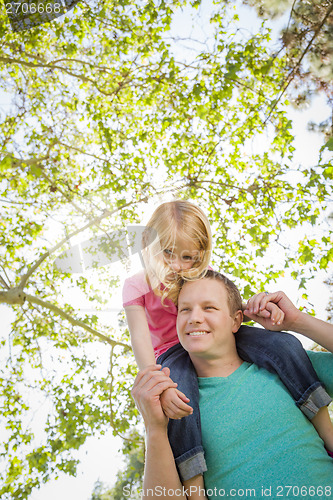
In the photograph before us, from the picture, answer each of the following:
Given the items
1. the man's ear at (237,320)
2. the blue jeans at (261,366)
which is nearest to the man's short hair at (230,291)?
the man's ear at (237,320)

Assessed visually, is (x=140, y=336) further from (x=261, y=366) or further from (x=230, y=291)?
(x=261, y=366)

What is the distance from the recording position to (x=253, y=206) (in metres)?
6.39

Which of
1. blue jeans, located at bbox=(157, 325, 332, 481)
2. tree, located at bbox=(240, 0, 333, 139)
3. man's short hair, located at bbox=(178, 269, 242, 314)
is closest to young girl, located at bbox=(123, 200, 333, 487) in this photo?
blue jeans, located at bbox=(157, 325, 332, 481)

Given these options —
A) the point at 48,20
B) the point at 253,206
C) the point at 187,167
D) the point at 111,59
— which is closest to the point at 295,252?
the point at 253,206

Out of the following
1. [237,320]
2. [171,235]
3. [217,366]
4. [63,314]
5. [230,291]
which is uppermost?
[63,314]

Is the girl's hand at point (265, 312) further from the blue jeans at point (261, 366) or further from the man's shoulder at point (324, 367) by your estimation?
the man's shoulder at point (324, 367)

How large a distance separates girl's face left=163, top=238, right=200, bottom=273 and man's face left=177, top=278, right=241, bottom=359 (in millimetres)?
553

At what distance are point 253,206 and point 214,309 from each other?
496 centimetres

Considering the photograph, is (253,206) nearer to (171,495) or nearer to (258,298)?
(258,298)

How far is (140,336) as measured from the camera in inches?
90.6

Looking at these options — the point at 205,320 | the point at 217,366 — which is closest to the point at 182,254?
the point at 205,320

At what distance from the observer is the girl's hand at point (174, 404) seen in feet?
4.01

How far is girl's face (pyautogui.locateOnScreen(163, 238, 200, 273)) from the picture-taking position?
2410 mm

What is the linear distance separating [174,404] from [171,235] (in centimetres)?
140
